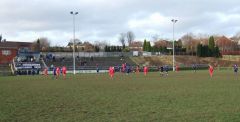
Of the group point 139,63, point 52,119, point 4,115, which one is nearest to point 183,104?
point 52,119

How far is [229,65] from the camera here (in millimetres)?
95312

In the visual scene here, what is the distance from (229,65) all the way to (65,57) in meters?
38.5

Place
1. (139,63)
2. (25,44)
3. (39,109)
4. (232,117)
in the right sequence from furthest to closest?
(25,44) < (139,63) < (39,109) < (232,117)

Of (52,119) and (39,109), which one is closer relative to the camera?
(52,119)

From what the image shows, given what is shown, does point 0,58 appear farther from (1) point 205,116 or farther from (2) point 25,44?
(1) point 205,116

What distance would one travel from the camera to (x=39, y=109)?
50.1 feet

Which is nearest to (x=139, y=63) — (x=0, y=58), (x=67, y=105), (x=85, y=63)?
(x=85, y=63)

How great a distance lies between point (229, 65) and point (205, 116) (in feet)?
281

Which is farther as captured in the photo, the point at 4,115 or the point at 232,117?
the point at 4,115

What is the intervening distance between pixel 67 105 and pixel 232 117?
701 centimetres

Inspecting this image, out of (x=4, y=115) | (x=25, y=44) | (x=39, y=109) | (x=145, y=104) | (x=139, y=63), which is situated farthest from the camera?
(x=25, y=44)

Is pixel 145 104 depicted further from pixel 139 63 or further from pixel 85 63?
pixel 139 63

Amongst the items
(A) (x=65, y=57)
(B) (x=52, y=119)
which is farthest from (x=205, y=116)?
(A) (x=65, y=57)

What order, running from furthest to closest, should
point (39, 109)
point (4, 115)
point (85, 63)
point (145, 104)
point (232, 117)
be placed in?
1. point (85, 63)
2. point (145, 104)
3. point (39, 109)
4. point (4, 115)
5. point (232, 117)
